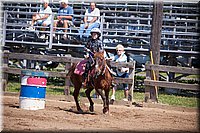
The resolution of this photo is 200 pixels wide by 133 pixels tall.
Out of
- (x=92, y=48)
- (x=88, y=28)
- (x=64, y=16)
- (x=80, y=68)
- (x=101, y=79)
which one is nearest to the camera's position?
(x=101, y=79)

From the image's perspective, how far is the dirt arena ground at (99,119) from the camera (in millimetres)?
10109

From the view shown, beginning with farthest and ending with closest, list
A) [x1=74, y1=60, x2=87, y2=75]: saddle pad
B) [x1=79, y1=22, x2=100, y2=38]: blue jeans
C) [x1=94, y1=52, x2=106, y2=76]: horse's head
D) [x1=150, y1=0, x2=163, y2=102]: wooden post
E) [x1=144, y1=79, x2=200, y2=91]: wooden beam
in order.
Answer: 1. [x1=79, y1=22, x2=100, y2=38]: blue jeans
2. [x1=150, y1=0, x2=163, y2=102]: wooden post
3. [x1=144, y1=79, x2=200, y2=91]: wooden beam
4. [x1=74, y1=60, x2=87, y2=75]: saddle pad
5. [x1=94, y1=52, x2=106, y2=76]: horse's head

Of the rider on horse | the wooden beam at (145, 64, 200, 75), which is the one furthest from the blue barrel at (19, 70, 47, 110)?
the wooden beam at (145, 64, 200, 75)

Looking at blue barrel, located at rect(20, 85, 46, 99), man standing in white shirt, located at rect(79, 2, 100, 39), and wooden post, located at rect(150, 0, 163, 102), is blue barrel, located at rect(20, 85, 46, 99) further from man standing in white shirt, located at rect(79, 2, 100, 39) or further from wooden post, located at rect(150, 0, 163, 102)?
man standing in white shirt, located at rect(79, 2, 100, 39)

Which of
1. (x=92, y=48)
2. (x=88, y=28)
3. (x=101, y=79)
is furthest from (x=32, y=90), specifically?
(x=88, y=28)

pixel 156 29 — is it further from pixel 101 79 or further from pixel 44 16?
pixel 44 16

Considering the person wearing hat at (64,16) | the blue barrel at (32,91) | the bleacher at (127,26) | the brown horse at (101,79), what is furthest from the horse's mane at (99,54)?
the person wearing hat at (64,16)

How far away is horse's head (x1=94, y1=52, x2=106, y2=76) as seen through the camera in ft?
40.8

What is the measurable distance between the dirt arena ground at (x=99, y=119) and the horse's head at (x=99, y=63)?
106cm

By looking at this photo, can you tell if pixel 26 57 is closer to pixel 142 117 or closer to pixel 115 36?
pixel 115 36

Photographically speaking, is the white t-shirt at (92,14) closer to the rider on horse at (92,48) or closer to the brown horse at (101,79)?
the rider on horse at (92,48)

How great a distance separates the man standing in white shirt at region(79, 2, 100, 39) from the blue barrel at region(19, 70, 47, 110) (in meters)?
5.51

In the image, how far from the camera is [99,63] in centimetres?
1248

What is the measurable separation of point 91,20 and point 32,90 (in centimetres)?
595
